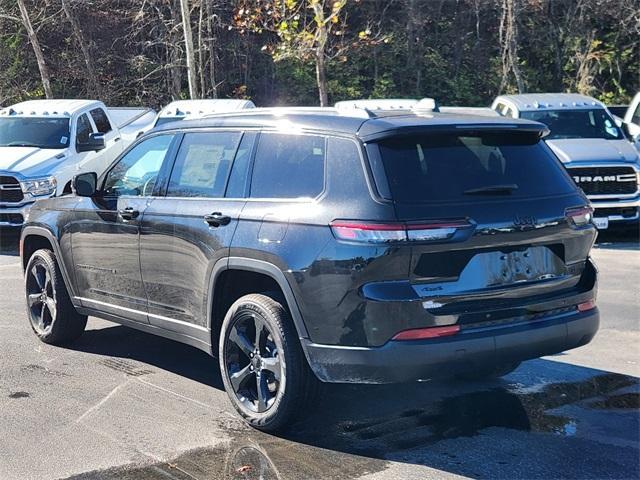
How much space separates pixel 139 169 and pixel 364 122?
6.93 feet

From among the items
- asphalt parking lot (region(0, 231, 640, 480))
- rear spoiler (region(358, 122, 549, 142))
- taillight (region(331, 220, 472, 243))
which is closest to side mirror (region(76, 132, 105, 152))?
asphalt parking lot (region(0, 231, 640, 480))

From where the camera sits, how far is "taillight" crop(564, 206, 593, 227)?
16.1 feet

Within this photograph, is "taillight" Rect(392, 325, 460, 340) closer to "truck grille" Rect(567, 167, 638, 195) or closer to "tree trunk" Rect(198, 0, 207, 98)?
"truck grille" Rect(567, 167, 638, 195)

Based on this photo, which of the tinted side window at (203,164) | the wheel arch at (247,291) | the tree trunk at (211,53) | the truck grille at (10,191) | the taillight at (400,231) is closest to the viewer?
the taillight at (400,231)

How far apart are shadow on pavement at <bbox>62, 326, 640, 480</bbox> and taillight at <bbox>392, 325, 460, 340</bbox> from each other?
679 mm

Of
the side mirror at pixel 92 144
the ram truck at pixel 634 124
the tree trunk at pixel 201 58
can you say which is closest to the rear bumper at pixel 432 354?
the ram truck at pixel 634 124

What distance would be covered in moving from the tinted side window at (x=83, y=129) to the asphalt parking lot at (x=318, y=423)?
319 inches

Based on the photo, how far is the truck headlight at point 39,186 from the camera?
12633mm

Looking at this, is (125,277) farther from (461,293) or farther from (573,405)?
(573,405)

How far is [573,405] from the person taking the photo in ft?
17.7

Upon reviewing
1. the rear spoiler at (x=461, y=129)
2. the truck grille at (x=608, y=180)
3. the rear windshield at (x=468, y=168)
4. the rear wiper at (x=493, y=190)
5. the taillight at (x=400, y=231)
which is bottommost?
the truck grille at (x=608, y=180)

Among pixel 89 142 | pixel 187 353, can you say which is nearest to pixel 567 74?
pixel 89 142

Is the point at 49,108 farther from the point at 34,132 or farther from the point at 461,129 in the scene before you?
the point at 461,129

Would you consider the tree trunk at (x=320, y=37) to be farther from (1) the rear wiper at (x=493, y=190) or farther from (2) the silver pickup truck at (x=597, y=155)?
(1) the rear wiper at (x=493, y=190)
